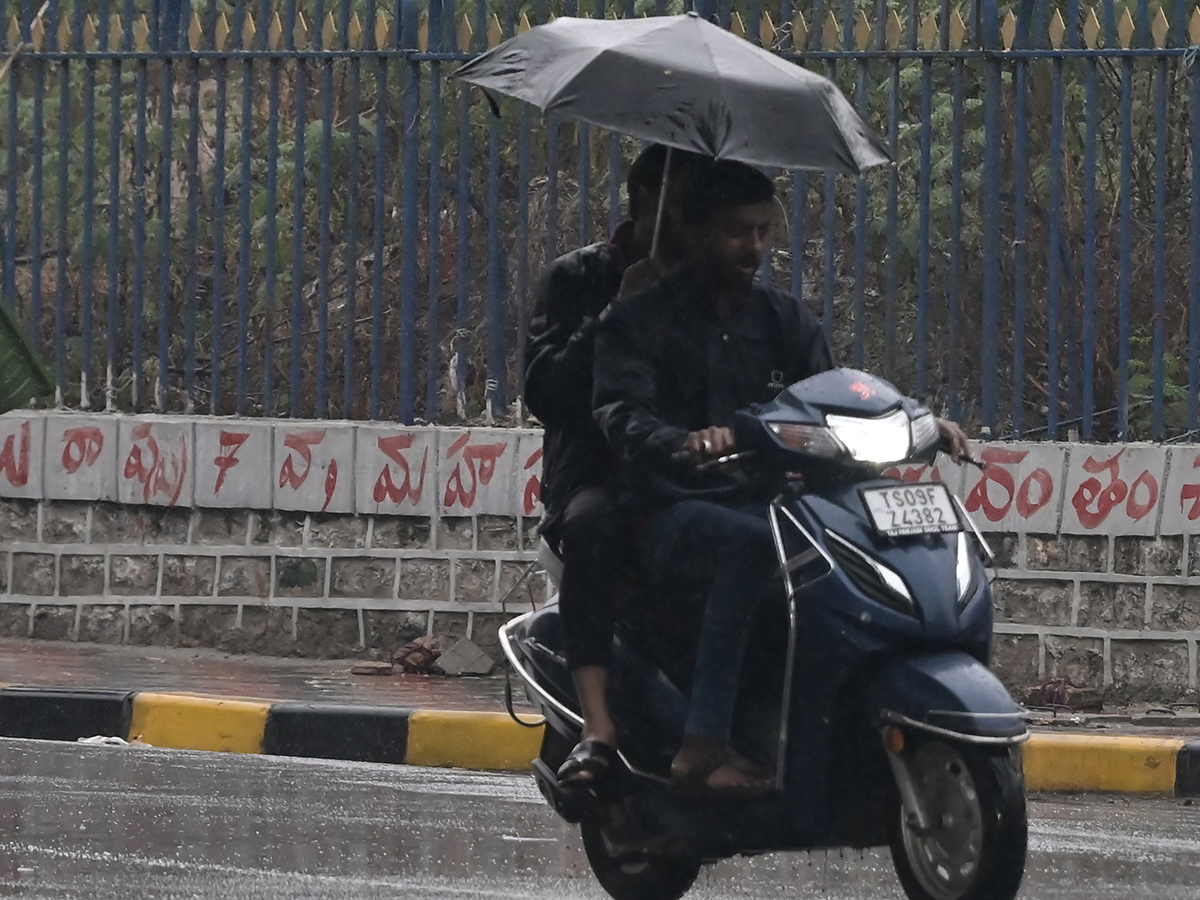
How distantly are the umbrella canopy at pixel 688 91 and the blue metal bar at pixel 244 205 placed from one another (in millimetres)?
3950

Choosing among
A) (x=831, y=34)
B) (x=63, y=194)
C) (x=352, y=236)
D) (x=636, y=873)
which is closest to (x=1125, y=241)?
(x=831, y=34)

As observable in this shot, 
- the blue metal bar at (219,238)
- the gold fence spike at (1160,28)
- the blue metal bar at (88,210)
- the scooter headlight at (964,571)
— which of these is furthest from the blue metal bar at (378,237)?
the scooter headlight at (964,571)

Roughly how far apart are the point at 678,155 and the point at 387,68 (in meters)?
4.22

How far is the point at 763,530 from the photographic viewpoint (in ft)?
14.7

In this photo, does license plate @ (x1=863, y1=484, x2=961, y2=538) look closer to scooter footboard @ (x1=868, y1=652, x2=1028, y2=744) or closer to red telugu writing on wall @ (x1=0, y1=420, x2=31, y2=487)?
scooter footboard @ (x1=868, y1=652, x2=1028, y2=744)

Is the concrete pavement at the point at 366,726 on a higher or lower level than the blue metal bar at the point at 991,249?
lower

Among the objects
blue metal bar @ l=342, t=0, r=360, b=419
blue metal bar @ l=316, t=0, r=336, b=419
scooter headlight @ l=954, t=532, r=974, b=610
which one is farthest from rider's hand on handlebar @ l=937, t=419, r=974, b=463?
blue metal bar @ l=316, t=0, r=336, b=419

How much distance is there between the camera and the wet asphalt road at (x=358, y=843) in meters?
5.00

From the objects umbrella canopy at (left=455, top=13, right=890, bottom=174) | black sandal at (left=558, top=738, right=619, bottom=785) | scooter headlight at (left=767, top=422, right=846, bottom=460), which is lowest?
black sandal at (left=558, top=738, right=619, bottom=785)

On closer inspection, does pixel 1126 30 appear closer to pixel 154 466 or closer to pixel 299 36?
pixel 299 36

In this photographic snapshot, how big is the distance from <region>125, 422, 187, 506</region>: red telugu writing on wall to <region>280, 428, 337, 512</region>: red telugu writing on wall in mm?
451

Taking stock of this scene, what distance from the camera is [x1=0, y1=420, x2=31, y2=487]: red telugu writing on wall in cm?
959

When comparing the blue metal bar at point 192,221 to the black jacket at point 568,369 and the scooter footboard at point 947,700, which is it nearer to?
the black jacket at point 568,369

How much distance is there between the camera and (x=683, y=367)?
4.83 meters
